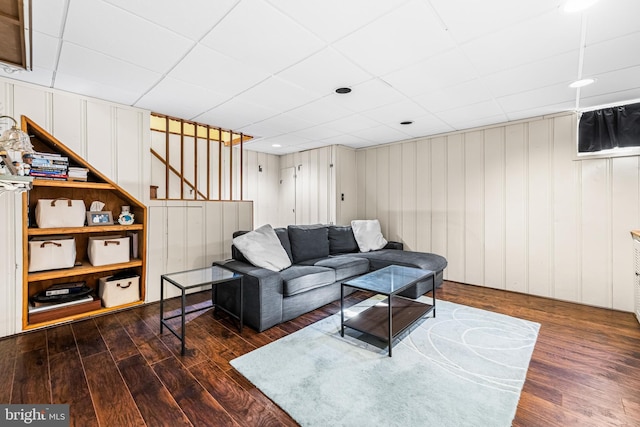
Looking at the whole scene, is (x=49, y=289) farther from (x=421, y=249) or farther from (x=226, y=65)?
(x=421, y=249)

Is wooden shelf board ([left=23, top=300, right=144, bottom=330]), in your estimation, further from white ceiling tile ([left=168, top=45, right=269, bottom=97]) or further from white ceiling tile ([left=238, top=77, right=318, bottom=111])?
white ceiling tile ([left=238, top=77, right=318, bottom=111])

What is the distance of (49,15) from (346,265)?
130 inches

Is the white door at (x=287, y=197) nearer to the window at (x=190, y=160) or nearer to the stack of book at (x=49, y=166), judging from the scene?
the window at (x=190, y=160)

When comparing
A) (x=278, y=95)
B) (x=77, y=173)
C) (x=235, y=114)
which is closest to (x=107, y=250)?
(x=77, y=173)

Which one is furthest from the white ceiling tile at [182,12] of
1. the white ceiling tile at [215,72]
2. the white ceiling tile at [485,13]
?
the white ceiling tile at [485,13]

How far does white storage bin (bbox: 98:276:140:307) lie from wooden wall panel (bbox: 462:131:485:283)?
4.48 m

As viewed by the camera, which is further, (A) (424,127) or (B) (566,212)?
(A) (424,127)

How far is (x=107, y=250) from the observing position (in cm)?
312

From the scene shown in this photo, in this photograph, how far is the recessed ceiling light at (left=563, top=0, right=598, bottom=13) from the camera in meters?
1.64

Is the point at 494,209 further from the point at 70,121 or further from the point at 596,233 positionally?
the point at 70,121

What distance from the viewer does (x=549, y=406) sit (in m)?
1.70

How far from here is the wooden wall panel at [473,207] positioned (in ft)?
13.8

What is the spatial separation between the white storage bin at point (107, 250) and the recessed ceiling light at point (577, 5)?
14.0 ft

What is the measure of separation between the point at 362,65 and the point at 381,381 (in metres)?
2.41
